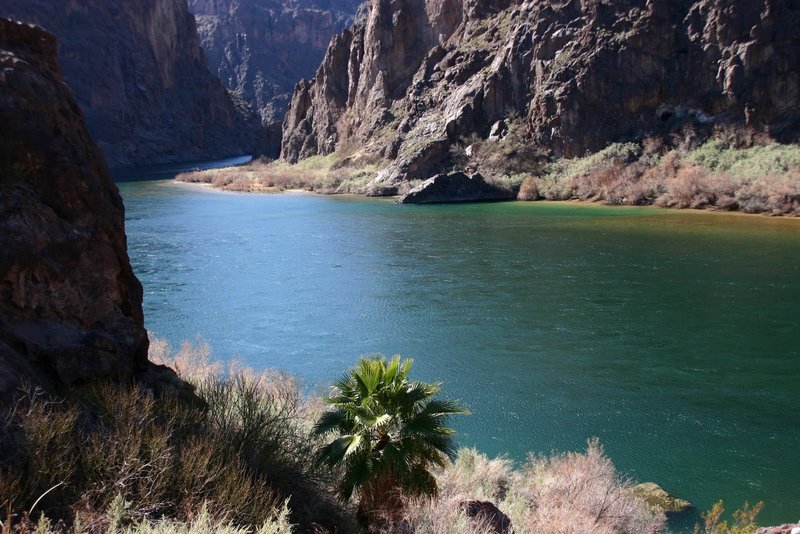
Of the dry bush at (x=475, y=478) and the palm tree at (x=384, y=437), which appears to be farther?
the dry bush at (x=475, y=478)

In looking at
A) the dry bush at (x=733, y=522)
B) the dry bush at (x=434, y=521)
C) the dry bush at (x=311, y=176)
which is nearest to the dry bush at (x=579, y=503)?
the dry bush at (x=733, y=522)

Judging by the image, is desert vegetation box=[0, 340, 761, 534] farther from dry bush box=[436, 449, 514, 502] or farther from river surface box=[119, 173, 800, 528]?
river surface box=[119, 173, 800, 528]

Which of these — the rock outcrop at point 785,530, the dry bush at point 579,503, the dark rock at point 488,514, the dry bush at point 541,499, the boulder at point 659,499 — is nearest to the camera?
the rock outcrop at point 785,530

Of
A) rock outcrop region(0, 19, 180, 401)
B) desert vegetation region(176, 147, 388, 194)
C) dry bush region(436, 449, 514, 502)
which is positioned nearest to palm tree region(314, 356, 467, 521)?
dry bush region(436, 449, 514, 502)

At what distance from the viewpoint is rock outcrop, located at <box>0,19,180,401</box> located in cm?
780

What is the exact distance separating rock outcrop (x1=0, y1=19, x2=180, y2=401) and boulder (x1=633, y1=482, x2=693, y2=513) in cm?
734

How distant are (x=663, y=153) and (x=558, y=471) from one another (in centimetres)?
5132

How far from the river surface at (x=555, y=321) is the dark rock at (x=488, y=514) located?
11.3 ft

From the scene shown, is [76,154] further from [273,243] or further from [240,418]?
[273,243]

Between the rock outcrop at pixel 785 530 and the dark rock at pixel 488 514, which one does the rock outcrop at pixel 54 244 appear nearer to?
the dark rock at pixel 488 514

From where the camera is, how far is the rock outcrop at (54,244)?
7.80 meters

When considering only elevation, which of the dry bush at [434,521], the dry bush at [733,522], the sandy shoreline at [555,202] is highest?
the sandy shoreline at [555,202]

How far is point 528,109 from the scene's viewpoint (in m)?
66.6

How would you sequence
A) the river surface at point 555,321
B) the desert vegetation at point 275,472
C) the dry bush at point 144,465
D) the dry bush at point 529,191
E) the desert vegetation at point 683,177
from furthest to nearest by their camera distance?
the dry bush at point 529,191, the desert vegetation at point 683,177, the river surface at point 555,321, the desert vegetation at point 275,472, the dry bush at point 144,465
